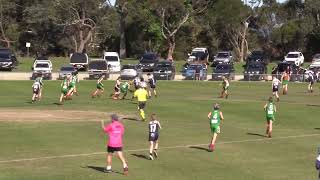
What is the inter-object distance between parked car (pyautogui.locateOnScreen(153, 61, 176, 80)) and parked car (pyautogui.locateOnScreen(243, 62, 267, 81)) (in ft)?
25.7

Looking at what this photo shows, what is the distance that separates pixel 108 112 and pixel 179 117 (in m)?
4.59

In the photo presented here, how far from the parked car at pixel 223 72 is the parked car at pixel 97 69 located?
1142 centimetres

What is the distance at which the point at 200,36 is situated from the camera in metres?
106

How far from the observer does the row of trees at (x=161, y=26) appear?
3851 inches

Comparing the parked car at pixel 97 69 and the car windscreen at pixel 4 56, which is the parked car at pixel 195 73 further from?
the car windscreen at pixel 4 56

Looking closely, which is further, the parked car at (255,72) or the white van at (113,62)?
the white van at (113,62)

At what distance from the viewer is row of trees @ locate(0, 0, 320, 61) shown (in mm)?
97812

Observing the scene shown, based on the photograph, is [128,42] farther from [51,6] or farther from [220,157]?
[220,157]

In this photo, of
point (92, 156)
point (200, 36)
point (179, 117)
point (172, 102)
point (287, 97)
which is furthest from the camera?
point (200, 36)

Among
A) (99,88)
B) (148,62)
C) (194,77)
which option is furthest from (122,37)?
(99,88)

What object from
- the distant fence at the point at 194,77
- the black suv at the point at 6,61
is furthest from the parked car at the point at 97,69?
the black suv at the point at 6,61

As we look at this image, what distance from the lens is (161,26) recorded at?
3866 inches

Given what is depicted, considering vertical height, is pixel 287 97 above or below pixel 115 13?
below

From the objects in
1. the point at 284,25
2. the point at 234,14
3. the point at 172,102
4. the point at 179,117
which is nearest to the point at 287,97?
the point at 172,102
